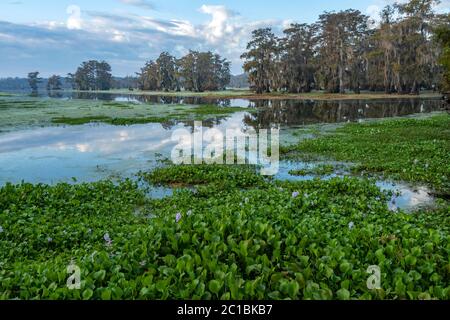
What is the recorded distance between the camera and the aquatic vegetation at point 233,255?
3.95 metres

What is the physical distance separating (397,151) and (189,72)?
10445 cm

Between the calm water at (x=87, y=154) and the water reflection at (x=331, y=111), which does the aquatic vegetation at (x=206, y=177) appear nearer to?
the calm water at (x=87, y=154)

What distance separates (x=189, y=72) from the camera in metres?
117

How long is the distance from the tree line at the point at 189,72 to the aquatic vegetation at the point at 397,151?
3676 inches

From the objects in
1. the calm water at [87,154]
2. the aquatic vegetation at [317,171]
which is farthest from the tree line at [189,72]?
the aquatic vegetation at [317,171]

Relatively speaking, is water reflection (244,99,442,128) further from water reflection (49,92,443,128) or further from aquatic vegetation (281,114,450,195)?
aquatic vegetation (281,114,450,195)

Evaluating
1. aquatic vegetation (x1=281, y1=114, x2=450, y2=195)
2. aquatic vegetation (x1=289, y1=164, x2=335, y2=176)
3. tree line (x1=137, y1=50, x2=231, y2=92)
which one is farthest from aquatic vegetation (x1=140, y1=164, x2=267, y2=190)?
tree line (x1=137, y1=50, x2=231, y2=92)

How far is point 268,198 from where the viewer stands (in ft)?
31.4

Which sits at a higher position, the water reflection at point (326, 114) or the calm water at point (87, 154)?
the water reflection at point (326, 114)

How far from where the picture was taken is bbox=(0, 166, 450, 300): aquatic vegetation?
395 centimetres

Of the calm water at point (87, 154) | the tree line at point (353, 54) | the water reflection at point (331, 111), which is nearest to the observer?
the calm water at point (87, 154)

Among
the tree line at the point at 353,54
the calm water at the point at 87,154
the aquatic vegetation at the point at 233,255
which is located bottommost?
the calm water at the point at 87,154
